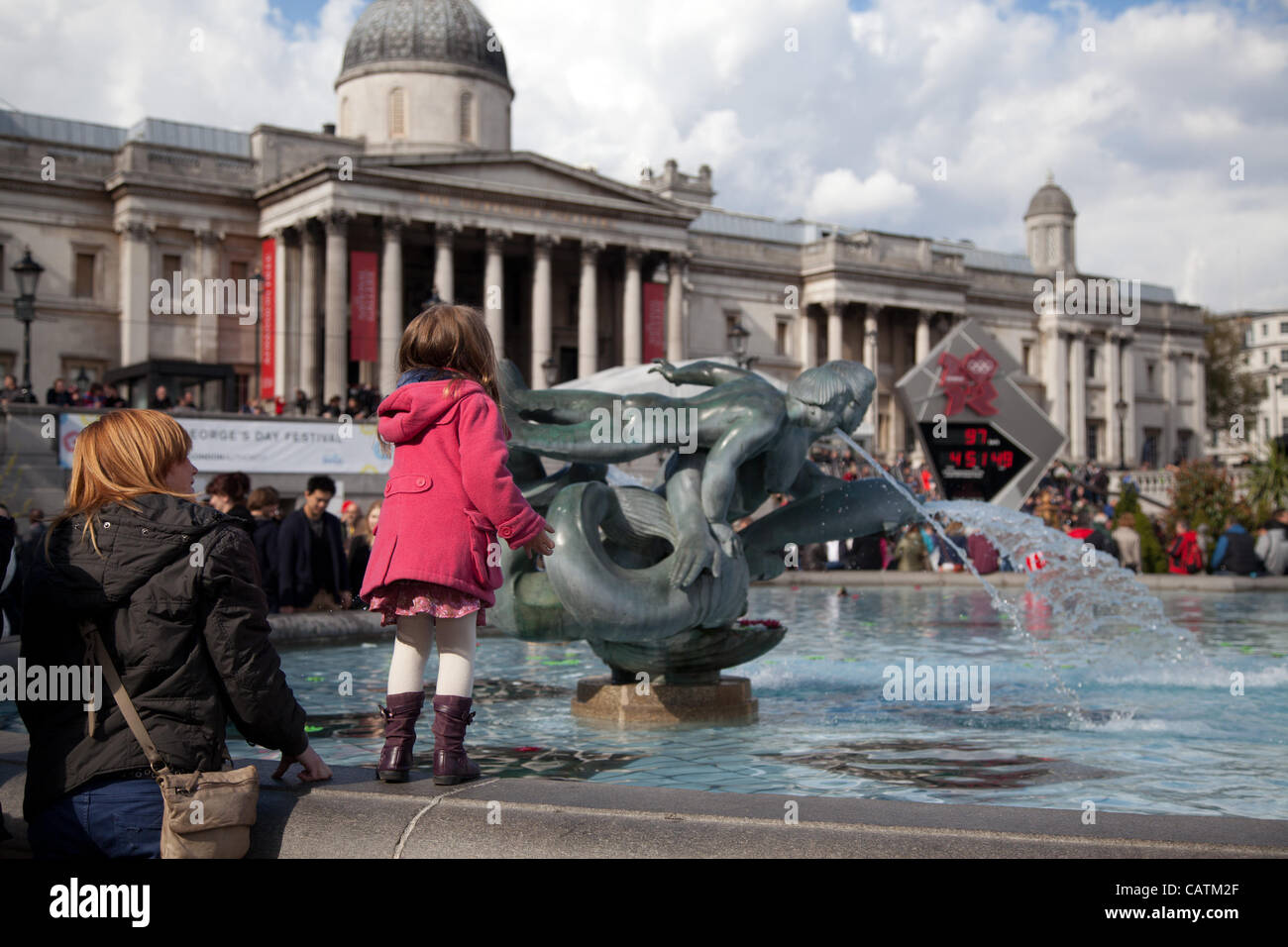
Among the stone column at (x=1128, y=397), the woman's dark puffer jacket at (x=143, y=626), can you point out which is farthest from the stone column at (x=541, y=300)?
the woman's dark puffer jacket at (x=143, y=626)

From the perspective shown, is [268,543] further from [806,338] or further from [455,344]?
[806,338]

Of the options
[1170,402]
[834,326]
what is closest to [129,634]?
[834,326]

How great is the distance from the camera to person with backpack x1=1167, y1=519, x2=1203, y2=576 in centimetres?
2161

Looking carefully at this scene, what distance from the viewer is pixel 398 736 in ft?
13.6

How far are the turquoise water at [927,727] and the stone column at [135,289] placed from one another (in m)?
36.5

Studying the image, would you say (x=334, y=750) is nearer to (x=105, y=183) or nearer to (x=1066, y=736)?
(x=1066, y=736)

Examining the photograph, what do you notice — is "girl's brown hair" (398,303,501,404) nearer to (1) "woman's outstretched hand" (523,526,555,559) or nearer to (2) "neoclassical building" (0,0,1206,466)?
(1) "woman's outstretched hand" (523,526,555,559)

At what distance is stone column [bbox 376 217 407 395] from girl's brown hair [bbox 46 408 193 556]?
41.9 meters

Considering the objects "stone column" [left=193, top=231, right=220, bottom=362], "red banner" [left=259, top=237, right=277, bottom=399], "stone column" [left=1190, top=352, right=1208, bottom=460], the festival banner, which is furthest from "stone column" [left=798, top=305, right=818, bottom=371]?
the festival banner

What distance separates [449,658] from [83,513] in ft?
3.76

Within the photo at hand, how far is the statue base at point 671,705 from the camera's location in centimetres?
731

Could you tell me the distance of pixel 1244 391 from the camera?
266ft
